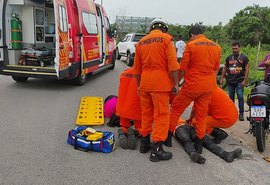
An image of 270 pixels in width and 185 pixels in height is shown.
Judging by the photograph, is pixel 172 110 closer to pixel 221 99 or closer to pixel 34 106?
pixel 221 99

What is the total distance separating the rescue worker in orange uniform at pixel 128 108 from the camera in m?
5.24

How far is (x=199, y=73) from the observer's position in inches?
185

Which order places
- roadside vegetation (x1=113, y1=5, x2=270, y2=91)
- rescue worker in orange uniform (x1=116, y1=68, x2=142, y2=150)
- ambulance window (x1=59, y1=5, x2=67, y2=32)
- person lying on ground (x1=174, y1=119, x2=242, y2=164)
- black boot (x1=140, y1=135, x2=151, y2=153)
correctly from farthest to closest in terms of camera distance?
roadside vegetation (x1=113, y1=5, x2=270, y2=91) → ambulance window (x1=59, y1=5, x2=67, y2=32) → rescue worker in orange uniform (x1=116, y1=68, x2=142, y2=150) → black boot (x1=140, y1=135, x2=151, y2=153) → person lying on ground (x1=174, y1=119, x2=242, y2=164)

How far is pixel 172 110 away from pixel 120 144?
0.95 meters

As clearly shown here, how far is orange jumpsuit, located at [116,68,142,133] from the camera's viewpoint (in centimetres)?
532

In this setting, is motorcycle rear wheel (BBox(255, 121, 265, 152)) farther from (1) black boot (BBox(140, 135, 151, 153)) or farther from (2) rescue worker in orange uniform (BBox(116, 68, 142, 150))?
(2) rescue worker in orange uniform (BBox(116, 68, 142, 150))

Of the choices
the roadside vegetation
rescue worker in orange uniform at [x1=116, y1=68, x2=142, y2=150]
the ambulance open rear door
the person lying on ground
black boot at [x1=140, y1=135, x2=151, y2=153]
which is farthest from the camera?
the roadside vegetation

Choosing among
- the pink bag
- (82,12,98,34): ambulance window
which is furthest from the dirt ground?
(82,12,98,34): ambulance window

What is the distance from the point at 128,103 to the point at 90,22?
6.06 m

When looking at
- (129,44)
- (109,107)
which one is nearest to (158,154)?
(109,107)

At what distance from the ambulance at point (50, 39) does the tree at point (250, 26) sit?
3095 centimetres

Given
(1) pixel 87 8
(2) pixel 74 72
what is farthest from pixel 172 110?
(1) pixel 87 8

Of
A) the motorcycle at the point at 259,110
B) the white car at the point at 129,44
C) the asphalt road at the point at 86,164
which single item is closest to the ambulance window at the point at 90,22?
the asphalt road at the point at 86,164

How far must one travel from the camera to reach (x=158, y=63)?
14.8ft
